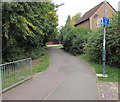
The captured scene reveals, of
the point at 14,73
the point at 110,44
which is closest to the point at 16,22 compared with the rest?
the point at 14,73

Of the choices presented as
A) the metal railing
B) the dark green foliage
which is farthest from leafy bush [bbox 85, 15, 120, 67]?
the metal railing

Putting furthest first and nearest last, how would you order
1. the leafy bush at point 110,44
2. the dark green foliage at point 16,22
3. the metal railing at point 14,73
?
the leafy bush at point 110,44, the dark green foliage at point 16,22, the metal railing at point 14,73

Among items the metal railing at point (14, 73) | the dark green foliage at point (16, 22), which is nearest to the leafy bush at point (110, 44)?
the dark green foliage at point (16, 22)

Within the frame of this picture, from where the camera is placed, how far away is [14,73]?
5043 mm

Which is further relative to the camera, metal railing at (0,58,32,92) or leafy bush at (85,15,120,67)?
leafy bush at (85,15,120,67)

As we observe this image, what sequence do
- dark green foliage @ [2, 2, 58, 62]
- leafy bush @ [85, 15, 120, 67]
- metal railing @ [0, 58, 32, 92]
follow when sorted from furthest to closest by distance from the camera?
leafy bush @ [85, 15, 120, 67] → dark green foliage @ [2, 2, 58, 62] → metal railing @ [0, 58, 32, 92]

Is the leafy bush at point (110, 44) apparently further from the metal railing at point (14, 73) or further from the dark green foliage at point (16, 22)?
the metal railing at point (14, 73)

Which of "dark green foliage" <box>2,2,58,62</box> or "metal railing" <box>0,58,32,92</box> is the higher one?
"dark green foliage" <box>2,2,58,62</box>

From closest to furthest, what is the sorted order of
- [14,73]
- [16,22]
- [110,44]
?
[14,73] < [16,22] < [110,44]

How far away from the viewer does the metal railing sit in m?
4.35

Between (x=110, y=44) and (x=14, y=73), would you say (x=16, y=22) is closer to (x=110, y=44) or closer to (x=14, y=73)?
(x=14, y=73)

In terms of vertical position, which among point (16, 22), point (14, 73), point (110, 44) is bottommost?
point (14, 73)

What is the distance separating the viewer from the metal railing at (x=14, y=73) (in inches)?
171

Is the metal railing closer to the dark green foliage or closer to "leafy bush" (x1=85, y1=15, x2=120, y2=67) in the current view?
the dark green foliage
